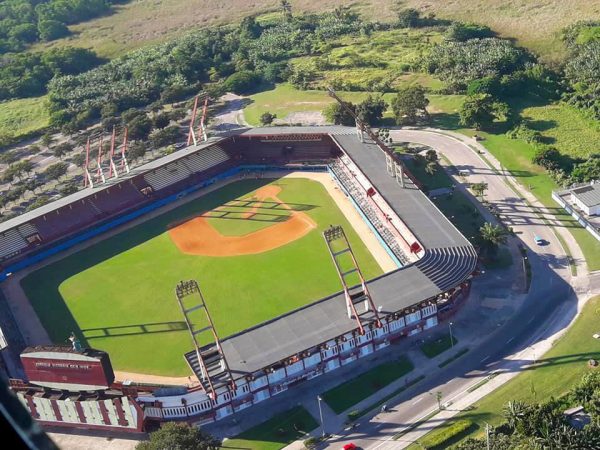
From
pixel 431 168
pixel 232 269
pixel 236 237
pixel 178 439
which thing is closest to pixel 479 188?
pixel 431 168

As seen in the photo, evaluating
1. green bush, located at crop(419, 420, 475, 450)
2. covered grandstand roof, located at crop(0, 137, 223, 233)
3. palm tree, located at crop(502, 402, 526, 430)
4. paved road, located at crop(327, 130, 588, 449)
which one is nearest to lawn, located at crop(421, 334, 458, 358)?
paved road, located at crop(327, 130, 588, 449)

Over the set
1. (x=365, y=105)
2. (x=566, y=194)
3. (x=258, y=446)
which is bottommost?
(x=258, y=446)

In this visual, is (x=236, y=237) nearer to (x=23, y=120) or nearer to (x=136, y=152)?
(x=136, y=152)

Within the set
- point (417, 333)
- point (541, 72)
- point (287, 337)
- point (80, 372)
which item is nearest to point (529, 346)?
point (417, 333)

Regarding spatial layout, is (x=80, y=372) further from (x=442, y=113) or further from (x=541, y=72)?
(x=541, y=72)

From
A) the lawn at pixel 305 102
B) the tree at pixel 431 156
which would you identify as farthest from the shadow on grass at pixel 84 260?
the lawn at pixel 305 102

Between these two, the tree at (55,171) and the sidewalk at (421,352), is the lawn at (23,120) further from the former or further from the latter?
the sidewalk at (421,352)
